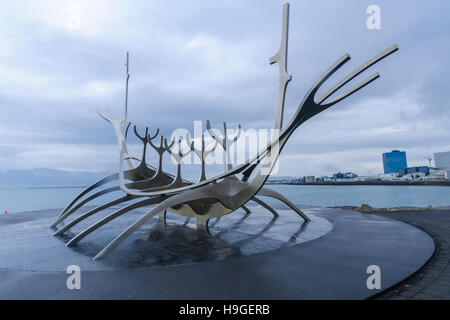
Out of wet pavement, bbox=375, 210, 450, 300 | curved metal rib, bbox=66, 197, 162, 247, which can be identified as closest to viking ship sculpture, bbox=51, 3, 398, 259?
curved metal rib, bbox=66, 197, 162, 247

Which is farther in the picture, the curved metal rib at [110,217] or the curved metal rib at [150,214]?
the curved metal rib at [110,217]

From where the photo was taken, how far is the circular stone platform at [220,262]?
490 centimetres

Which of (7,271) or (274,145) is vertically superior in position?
(274,145)

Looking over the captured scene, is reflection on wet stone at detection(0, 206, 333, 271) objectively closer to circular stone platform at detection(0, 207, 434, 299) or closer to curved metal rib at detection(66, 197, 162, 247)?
circular stone platform at detection(0, 207, 434, 299)

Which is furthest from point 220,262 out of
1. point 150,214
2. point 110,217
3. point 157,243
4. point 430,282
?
point 110,217

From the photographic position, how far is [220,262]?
6.59 metres

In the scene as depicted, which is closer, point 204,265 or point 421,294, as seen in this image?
point 421,294

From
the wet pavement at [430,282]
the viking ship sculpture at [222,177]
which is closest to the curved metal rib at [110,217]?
the viking ship sculpture at [222,177]

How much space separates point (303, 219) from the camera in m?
13.2

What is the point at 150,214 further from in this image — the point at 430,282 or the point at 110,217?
the point at 430,282

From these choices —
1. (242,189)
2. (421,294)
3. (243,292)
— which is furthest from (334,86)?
(243,292)

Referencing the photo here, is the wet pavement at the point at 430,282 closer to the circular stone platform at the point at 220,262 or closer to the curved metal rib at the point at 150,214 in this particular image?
the circular stone platform at the point at 220,262
